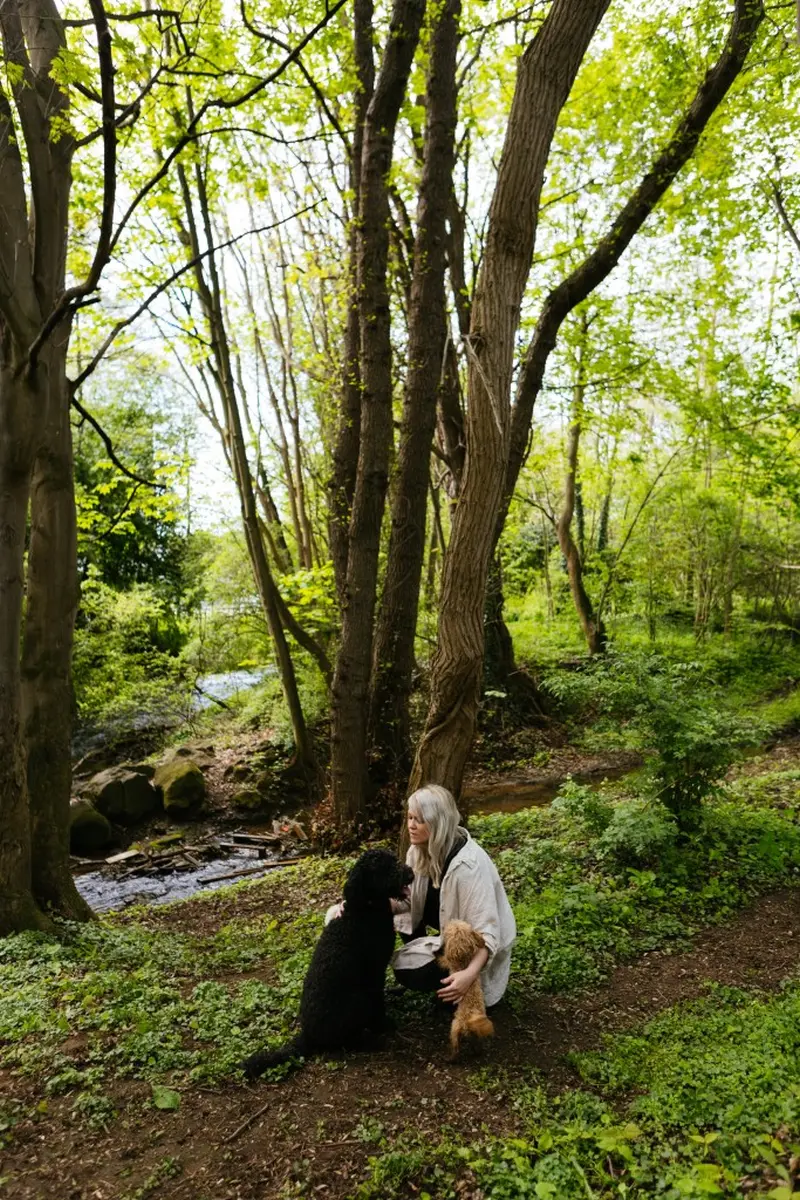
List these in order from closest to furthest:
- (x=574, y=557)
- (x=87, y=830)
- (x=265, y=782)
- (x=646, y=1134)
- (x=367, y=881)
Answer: (x=646, y=1134) < (x=367, y=881) < (x=87, y=830) < (x=265, y=782) < (x=574, y=557)

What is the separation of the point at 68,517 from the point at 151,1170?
182 inches

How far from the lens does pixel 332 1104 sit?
10.6 feet

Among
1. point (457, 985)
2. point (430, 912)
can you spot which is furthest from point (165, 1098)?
point (430, 912)

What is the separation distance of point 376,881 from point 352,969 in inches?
17.4

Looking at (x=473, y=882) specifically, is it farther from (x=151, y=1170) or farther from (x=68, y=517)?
(x=68, y=517)

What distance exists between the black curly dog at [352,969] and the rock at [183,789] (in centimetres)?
844

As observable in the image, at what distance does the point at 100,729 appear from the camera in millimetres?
15312

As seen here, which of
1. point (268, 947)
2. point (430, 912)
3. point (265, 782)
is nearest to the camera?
point (430, 912)

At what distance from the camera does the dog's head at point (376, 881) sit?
11.7ft

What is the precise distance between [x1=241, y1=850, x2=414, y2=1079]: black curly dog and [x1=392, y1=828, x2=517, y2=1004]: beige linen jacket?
0.21 m

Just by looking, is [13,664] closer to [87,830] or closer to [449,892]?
[449,892]

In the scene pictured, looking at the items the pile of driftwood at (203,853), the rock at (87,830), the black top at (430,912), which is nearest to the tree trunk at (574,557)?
the pile of driftwood at (203,853)

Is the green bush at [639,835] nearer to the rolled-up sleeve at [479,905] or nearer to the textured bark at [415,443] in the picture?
the rolled-up sleeve at [479,905]

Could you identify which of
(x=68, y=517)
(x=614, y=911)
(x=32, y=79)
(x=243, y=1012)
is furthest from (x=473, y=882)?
(x=32, y=79)
